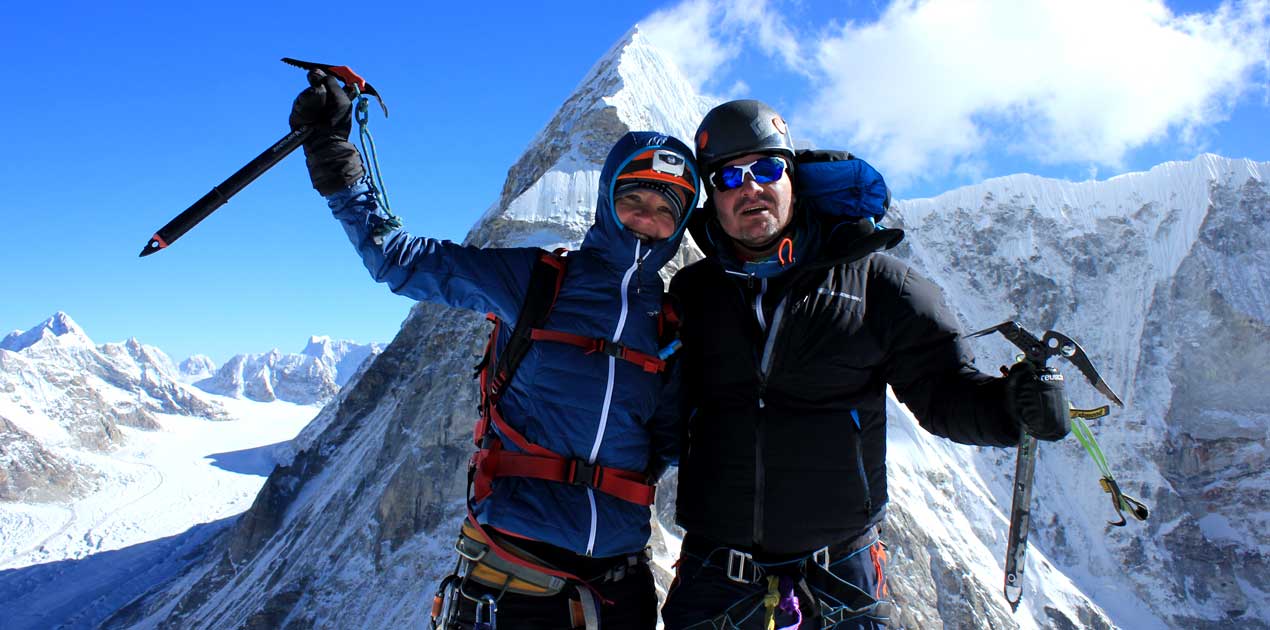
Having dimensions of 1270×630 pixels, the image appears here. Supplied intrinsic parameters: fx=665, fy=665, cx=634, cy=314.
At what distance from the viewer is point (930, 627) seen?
914 inches

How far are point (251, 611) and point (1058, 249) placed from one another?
226ft

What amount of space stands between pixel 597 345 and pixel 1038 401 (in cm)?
249

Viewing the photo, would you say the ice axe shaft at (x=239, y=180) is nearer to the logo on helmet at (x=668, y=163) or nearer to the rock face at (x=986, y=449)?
the logo on helmet at (x=668, y=163)

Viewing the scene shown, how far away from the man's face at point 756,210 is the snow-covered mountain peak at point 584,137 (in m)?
21.9

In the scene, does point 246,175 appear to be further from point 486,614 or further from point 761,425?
point 761,425

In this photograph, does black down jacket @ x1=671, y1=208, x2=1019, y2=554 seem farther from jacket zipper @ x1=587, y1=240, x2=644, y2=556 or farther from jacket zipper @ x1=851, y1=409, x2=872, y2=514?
jacket zipper @ x1=587, y1=240, x2=644, y2=556

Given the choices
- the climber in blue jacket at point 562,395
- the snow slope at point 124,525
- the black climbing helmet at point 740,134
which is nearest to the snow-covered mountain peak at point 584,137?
the black climbing helmet at point 740,134

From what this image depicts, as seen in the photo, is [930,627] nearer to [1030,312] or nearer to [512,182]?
[512,182]

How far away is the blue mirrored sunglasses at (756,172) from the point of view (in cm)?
450

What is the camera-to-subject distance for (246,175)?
171 inches

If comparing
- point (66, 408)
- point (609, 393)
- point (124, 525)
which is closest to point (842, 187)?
point (609, 393)

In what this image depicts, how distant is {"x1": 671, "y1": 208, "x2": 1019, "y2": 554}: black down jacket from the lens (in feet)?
13.5

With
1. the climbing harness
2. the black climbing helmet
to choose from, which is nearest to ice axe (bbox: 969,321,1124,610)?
the climbing harness

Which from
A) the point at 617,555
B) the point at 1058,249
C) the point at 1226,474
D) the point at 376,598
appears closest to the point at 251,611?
the point at 376,598
